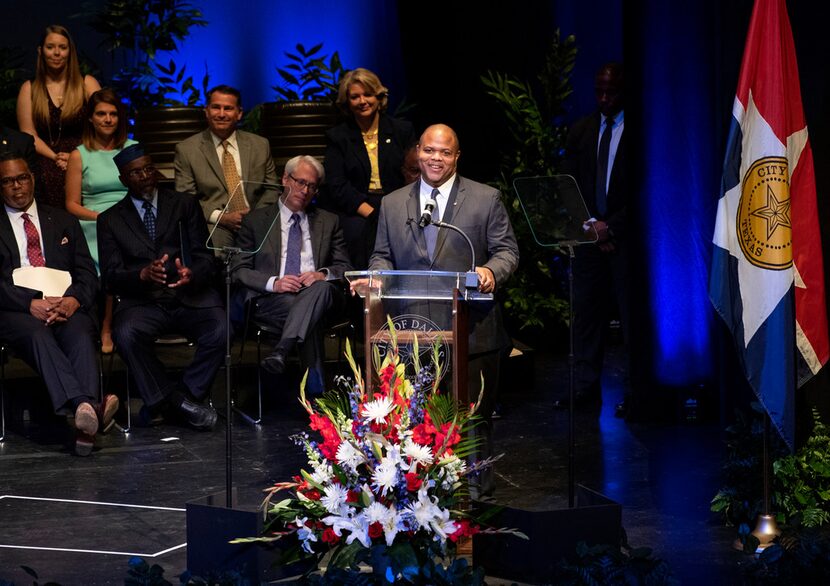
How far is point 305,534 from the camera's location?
386cm

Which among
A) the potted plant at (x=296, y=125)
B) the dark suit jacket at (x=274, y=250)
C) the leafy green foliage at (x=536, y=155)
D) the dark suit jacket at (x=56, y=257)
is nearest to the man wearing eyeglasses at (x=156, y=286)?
the dark suit jacket at (x=56, y=257)

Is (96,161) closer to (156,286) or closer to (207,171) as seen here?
(207,171)

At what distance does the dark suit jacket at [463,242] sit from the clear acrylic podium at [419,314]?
1.18 feet

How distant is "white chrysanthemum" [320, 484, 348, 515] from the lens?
3.78 metres

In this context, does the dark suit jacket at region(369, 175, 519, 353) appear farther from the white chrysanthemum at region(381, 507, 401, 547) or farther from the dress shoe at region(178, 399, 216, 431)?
the dress shoe at region(178, 399, 216, 431)

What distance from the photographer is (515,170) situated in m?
8.55

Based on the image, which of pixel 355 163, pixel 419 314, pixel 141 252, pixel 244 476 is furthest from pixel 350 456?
pixel 355 163

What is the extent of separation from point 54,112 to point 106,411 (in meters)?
2.12

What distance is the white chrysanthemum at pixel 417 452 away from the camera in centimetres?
378

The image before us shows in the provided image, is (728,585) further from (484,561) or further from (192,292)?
(192,292)

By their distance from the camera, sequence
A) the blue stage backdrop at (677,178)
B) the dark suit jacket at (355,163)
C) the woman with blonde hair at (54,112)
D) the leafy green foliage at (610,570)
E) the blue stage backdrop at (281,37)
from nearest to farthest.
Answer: the leafy green foliage at (610,570) → the blue stage backdrop at (677,178) → the dark suit jacket at (355,163) → the woman with blonde hair at (54,112) → the blue stage backdrop at (281,37)

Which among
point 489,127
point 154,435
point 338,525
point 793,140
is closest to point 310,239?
point 154,435

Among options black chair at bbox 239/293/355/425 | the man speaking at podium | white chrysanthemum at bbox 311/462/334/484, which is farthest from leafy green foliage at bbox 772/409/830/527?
black chair at bbox 239/293/355/425

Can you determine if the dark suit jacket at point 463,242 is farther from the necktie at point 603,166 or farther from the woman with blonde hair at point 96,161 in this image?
the woman with blonde hair at point 96,161
